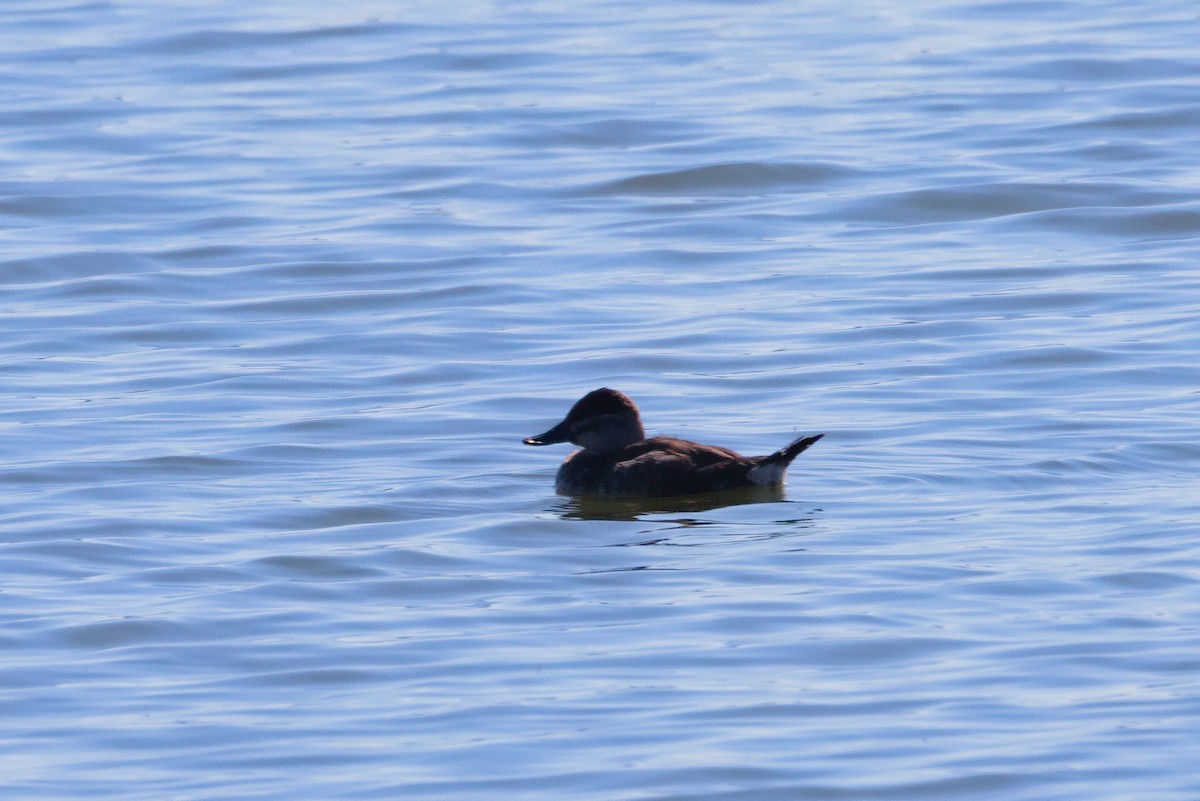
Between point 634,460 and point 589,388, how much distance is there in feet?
6.03

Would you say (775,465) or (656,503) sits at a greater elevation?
(775,465)

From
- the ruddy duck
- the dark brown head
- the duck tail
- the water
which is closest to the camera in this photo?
the water

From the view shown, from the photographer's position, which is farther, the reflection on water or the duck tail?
the reflection on water

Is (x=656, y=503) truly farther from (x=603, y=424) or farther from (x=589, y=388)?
(x=589, y=388)

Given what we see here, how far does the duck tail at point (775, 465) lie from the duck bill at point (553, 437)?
0.99m

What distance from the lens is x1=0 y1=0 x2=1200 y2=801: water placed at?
676 cm

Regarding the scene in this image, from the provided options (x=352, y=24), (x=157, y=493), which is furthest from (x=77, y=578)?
(x=352, y=24)

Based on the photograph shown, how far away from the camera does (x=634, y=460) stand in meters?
9.74

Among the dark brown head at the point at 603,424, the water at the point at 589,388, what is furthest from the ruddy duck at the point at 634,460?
the water at the point at 589,388

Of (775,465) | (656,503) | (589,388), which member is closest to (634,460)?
(656,503)

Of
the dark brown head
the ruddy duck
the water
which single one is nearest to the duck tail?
the ruddy duck

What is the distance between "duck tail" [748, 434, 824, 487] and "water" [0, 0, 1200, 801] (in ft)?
0.55

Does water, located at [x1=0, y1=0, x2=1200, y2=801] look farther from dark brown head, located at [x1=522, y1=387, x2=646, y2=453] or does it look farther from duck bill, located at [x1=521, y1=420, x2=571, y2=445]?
dark brown head, located at [x1=522, y1=387, x2=646, y2=453]

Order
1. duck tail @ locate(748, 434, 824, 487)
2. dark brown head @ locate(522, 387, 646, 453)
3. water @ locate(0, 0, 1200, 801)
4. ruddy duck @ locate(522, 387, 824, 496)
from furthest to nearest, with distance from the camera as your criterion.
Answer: dark brown head @ locate(522, 387, 646, 453) < ruddy duck @ locate(522, 387, 824, 496) < duck tail @ locate(748, 434, 824, 487) < water @ locate(0, 0, 1200, 801)
